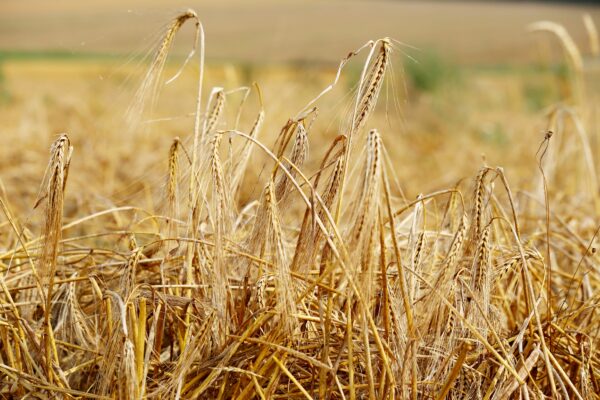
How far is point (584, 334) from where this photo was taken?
4.31 feet

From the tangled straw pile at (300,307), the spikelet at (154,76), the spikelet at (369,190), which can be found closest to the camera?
the spikelet at (369,190)

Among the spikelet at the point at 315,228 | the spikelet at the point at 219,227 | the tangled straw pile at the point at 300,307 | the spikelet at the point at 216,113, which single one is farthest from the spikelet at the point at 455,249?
the spikelet at the point at 216,113

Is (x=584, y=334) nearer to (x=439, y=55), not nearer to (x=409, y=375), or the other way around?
(x=409, y=375)

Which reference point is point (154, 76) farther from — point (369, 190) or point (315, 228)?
point (369, 190)

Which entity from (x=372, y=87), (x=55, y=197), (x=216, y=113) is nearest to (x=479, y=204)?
(x=372, y=87)

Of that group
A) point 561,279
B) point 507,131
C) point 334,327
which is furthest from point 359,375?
point 507,131

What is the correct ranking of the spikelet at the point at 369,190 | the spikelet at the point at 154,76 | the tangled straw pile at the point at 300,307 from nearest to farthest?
the spikelet at the point at 369,190
the tangled straw pile at the point at 300,307
the spikelet at the point at 154,76

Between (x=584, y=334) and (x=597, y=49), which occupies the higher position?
(x=597, y=49)

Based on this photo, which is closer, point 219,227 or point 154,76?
point 219,227

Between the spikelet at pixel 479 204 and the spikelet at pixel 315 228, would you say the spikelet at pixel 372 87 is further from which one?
the spikelet at pixel 479 204

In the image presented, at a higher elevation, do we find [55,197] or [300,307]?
[55,197]

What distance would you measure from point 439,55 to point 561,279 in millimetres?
9708

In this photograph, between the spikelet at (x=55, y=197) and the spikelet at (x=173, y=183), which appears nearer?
the spikelet at (x=55, y=197)

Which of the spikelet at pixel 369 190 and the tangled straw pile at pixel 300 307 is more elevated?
the spikelet at pixel 369 190
